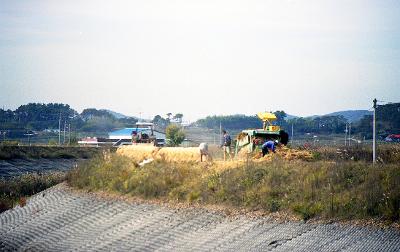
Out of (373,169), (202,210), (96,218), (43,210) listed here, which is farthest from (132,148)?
(373,169)

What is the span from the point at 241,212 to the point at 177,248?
125 inches

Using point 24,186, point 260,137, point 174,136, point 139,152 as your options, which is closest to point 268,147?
point 260,137

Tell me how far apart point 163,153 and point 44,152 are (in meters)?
46.3

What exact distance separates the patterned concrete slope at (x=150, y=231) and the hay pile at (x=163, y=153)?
4.46 metres

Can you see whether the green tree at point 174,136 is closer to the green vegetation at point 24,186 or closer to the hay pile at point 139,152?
the green vegetation at point 24,186

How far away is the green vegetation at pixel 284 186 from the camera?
21.4 metres

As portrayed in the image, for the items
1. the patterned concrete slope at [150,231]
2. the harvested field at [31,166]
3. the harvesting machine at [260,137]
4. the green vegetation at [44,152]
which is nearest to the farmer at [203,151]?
the harvesting machine at [260,137]

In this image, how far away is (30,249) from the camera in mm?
29719

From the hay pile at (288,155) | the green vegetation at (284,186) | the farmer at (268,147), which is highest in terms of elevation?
the farmer at (268,147)

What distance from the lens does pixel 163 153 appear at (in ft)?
119

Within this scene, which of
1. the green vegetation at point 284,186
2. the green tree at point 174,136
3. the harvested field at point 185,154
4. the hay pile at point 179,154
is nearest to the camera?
the green vegetation at point 284,186

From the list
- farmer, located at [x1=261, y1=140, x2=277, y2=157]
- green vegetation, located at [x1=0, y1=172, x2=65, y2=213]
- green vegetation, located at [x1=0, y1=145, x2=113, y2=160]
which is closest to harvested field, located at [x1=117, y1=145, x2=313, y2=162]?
farmer, located at [x1=261, y1=140, x2=277, y2=157]

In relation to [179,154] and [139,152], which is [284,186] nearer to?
[179,154]

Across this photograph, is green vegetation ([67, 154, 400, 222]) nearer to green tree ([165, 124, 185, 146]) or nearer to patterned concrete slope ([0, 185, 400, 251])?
patterned concrete slope ([0, 185, 400, 251])
